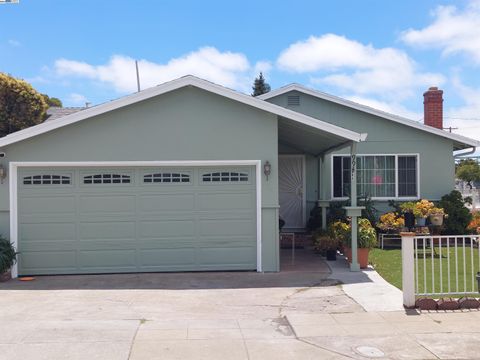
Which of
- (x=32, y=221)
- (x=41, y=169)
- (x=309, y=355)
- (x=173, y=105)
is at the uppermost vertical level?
(x=173, y=105)

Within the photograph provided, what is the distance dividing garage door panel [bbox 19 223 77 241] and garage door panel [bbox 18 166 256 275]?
0.02 metres

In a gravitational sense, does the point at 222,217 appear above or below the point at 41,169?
below

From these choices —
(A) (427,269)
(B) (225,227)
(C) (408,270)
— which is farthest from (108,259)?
(A) (427,269)

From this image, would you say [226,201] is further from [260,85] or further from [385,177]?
[260,85]

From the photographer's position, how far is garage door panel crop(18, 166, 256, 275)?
10.4 metres

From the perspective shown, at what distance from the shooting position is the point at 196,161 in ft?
34.5

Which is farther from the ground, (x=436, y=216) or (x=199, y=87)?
(x=199, y=87)

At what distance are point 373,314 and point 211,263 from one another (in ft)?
14.0

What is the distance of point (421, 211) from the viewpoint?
13758 millimetres

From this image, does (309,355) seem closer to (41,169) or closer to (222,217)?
(222,217)

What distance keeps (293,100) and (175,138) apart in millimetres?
6334

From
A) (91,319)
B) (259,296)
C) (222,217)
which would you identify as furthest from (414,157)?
(91,319)

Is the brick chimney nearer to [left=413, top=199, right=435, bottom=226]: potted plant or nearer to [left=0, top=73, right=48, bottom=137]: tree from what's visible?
[left=413, top=199, right=435, bottom=226]: potted plant

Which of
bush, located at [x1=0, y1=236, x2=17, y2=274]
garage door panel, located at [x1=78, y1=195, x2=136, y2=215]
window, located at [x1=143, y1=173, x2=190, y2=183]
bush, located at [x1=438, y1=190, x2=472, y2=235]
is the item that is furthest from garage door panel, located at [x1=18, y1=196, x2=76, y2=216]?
bush, located at [x1=438, y1=190, x2=472, y2=235]
